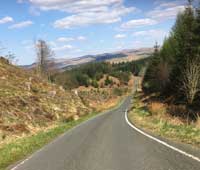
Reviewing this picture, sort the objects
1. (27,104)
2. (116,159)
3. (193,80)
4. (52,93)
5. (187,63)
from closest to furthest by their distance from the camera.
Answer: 1. (116,159)
2. (27,104)
3. (193,80)
4. (187,63)
5. (52,93)

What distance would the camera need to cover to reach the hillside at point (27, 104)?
88.3 feet

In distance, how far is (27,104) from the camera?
34.8 meters

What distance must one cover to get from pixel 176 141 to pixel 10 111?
1884 cm

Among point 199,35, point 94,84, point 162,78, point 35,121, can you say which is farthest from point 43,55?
point 94,84

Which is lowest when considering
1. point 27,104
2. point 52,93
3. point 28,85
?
point 52,93

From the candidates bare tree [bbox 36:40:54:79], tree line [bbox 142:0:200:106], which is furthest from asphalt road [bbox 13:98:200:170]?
bare tree [bbox 36:40:54:79]

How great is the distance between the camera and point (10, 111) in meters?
29.8

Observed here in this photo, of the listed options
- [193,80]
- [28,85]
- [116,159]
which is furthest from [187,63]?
[116,159]

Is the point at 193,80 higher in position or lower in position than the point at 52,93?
higher

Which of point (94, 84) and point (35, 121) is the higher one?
point (35, 121)

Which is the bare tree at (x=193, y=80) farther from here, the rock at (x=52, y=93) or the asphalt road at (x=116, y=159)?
the asphalt road at (x=116, y=159)

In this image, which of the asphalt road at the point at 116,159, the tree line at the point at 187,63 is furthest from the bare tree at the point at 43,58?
the asphalt road at the point at 116,159

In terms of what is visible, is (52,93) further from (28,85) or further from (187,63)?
(187,63)

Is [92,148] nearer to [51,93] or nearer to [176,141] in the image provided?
[176,141]
